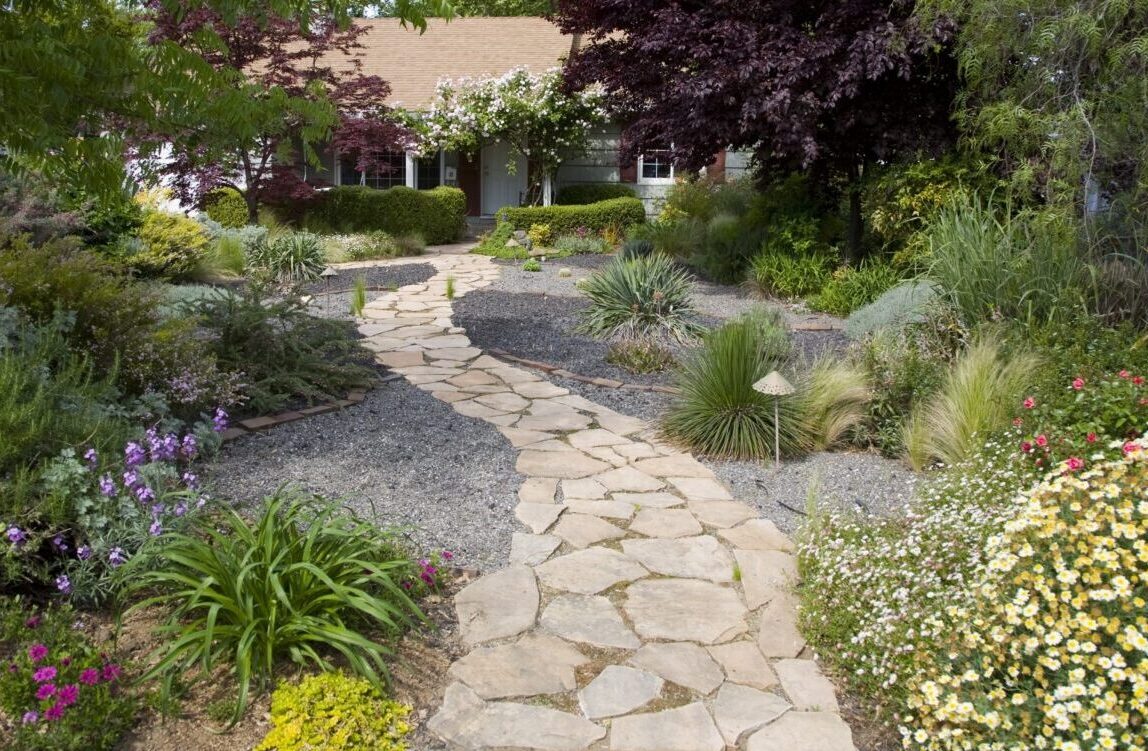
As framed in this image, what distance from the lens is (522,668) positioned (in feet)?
10.6

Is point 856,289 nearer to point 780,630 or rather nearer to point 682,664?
point 780,630

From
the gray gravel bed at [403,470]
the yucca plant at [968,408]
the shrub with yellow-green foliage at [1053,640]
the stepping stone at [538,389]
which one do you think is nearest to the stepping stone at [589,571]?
the gray gravel bed at [403,470]

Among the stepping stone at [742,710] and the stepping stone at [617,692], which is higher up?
Result: the stepping stone at [617,692]

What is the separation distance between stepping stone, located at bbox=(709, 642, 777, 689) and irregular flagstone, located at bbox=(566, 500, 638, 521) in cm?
127

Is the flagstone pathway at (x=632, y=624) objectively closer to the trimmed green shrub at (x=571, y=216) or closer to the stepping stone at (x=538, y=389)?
the stepping stone at (x=538, y=389)

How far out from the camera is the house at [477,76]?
20.6 meters

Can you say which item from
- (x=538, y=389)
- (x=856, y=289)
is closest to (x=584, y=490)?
(x=538, y=389)

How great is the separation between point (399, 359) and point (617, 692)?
511 cm

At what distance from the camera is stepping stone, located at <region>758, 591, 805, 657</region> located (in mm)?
3402

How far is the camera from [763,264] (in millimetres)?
11109

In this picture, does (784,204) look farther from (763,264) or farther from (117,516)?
(117,516)

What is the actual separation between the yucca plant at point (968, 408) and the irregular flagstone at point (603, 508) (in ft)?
5.48

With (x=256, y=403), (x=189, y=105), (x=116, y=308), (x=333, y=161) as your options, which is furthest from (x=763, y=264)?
(x=333, y=161)

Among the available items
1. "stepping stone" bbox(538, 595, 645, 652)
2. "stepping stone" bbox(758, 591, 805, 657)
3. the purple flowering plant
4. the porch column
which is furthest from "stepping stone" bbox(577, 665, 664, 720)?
the porch column
